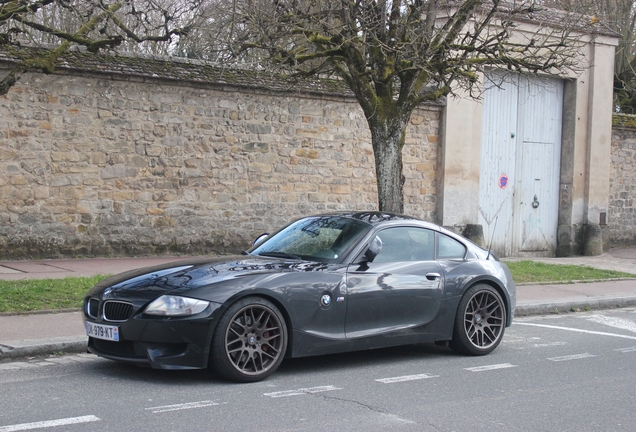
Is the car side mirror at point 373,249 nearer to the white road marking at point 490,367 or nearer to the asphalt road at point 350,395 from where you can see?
the asphalt road at point 350,395

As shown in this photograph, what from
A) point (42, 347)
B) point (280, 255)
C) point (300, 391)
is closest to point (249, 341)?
point (300, 391)

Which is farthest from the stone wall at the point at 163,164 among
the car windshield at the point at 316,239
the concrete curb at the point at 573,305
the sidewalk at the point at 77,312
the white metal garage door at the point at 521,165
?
the car windshield at the point at 316,239

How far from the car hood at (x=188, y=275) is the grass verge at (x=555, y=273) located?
321 inches

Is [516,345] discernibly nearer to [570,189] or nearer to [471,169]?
[471,169]

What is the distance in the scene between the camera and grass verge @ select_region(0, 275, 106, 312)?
30.6ft

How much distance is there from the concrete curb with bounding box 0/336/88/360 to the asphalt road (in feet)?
0.56

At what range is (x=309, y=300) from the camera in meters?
6.72

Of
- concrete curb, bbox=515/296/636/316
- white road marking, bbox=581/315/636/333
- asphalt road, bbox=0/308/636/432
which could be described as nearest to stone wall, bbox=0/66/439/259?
concrete curb, bbox=515/296/636/316

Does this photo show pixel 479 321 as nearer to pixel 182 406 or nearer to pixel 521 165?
pixel 182 406

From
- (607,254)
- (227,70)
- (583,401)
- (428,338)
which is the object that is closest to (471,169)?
(607,254)

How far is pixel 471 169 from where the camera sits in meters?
19.3

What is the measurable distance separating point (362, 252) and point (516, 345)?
2.71m

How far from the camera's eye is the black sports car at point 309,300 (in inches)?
244

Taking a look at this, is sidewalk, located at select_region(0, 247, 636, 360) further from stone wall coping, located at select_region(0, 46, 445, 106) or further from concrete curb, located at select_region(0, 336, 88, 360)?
stone wall coping, located at select_region(0, 46, 445, 106)
